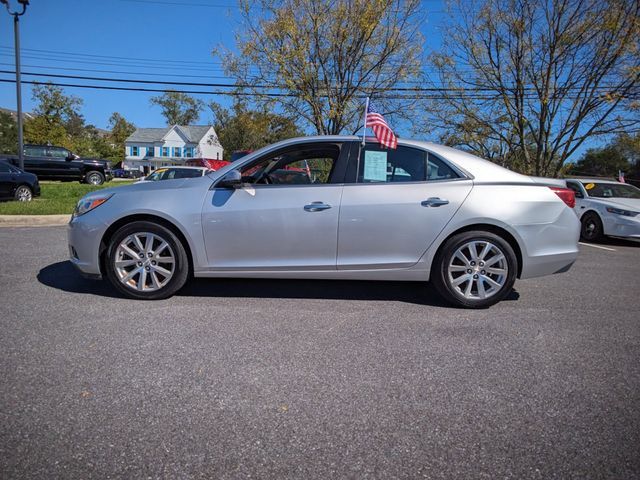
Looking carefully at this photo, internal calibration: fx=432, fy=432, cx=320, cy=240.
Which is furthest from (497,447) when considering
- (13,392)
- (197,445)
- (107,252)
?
(107,252)

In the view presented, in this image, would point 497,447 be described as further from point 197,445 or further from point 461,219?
point 461,219

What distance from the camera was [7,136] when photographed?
302 ft

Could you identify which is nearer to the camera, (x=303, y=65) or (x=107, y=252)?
(x=107, y=252)

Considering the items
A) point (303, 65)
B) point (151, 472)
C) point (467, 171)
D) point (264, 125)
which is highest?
point (303, 65)

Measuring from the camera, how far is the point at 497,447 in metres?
A: 2.01

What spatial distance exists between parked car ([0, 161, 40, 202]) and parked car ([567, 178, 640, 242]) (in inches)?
590

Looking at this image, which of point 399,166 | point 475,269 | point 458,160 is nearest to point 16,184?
point 399,166

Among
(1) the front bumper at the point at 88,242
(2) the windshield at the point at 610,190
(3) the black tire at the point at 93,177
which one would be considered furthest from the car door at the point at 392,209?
(3) the black tire at the point at 93,177

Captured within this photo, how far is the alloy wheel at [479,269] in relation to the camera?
4023mm

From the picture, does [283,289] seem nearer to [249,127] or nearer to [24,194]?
[24,194]

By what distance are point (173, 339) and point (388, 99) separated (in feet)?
58.8

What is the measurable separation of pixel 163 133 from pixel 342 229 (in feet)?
240

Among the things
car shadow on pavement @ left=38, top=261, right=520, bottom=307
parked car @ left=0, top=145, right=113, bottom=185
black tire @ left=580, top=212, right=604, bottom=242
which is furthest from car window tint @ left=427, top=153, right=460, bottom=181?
parked car @ left=0, top=145, right=113, bottom=185

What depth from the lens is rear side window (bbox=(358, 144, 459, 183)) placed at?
13.5 feet
